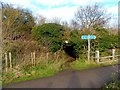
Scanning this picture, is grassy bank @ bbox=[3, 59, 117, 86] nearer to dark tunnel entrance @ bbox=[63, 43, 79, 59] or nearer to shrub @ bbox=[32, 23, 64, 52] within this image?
shrub @ bbox=[32, 23, 64, 52]

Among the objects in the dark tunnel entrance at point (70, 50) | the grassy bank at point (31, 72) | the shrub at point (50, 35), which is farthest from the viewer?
the dark tunnel entrance at point (70, 50)

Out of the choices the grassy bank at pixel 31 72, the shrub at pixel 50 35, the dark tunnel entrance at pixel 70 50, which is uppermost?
the shrub at pixel 50 35

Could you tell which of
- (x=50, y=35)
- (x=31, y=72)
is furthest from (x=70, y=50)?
(x=31, y=72)

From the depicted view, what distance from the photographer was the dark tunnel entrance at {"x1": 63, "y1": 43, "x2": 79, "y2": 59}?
57.3 feet

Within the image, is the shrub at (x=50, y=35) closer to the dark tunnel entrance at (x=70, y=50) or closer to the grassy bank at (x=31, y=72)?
the dark tunnel entrance at (x=70, y=50)

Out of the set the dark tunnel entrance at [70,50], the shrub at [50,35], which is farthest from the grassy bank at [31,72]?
the dark tunnel entrance at [70,50]

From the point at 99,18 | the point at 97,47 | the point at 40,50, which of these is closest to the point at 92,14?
the point at 99,18

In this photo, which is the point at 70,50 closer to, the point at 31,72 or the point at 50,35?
the point at 50,35

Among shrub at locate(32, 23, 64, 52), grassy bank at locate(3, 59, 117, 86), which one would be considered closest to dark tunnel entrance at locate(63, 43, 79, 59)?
shrub at locate(32, 23, 64, 52)

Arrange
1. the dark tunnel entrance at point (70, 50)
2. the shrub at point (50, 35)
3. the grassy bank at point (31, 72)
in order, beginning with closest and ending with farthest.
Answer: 1. the grassy bank at point (31, 72)
2. the shrub at point (50, 35)
3. the dark tunnel entrance at point (70, 50)

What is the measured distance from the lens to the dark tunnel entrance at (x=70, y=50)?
17.5 m

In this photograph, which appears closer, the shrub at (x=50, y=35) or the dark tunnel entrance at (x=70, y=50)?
the shrub at (x=50, y=35)

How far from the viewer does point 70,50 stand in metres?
18.1

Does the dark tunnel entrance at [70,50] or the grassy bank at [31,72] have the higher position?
the dark tunnel entrance at [70,50]
